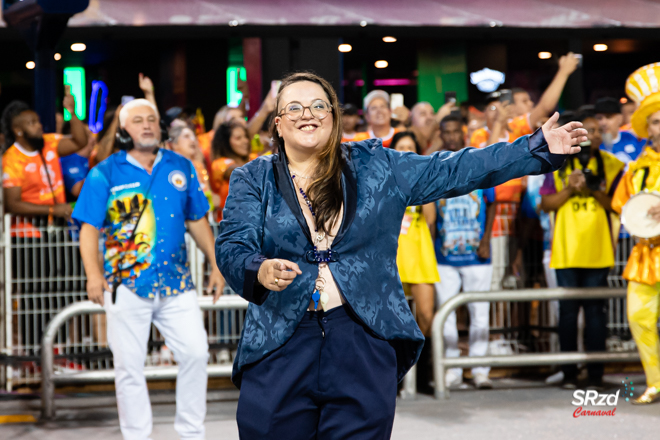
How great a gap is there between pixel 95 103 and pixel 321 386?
44.6 feet

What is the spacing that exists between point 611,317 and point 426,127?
2.55m

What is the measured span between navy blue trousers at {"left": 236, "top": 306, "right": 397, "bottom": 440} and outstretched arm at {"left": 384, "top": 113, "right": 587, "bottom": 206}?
0.52m

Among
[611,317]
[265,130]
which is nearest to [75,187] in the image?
[265,130]

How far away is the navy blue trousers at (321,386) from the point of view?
9.04ft

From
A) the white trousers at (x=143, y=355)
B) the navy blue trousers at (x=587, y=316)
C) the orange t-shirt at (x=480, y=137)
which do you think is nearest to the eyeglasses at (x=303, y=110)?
the white trousers at (x=143, y=355)

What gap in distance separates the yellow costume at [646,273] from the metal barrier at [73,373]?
283 centimetres

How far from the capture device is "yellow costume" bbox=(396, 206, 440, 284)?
650cm

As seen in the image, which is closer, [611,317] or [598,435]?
[598,435]

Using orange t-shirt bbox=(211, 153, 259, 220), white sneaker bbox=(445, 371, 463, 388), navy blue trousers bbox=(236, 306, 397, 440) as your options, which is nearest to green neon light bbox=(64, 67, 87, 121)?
orange t-shirt bbox=(211, 153, 259, 220)

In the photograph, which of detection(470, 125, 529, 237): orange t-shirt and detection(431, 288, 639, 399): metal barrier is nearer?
detection(431, 288, 639, 399): metal barrier

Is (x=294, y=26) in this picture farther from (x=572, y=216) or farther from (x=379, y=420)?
(x=379, y=420)

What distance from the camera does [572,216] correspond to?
6.60 meters

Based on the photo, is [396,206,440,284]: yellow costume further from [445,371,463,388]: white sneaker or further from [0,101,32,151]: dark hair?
[0,101,32,151]: dark hair

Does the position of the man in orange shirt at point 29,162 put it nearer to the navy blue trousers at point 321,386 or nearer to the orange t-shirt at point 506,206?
the orange t-shirt at point 506,206
